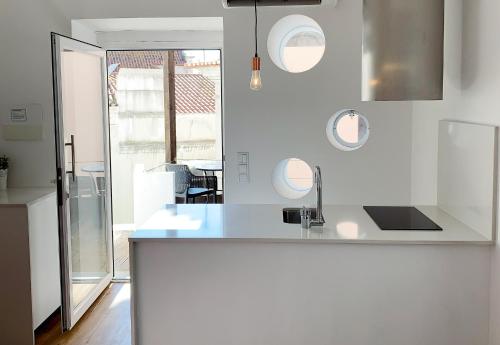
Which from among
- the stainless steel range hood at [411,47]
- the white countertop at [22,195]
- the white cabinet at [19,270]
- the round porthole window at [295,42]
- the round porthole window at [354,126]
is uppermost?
the round porthole window at [295,42]

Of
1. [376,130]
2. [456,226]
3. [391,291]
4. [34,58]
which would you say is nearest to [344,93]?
[376,130]

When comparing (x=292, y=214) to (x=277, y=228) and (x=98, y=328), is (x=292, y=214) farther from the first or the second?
(x=98, y=328)

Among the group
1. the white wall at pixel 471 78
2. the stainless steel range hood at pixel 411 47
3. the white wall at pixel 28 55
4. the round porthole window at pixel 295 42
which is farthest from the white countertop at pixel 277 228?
the white wall at pixel 28 55

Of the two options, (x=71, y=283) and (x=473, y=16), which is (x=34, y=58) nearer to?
(x=71, y=283)

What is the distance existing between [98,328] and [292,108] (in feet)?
6.72

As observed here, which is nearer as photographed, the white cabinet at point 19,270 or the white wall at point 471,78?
the white wall at point 471,78

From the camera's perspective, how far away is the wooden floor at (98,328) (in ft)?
12.9

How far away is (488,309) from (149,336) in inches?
64.4

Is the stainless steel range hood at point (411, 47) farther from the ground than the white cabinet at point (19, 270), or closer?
farther from the ground

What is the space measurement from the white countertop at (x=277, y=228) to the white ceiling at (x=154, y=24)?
5.19 feet

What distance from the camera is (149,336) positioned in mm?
3039

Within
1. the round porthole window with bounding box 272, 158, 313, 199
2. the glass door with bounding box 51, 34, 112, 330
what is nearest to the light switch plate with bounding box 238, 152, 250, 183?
the round porthole window with bounding box 272, 158, 313, 199

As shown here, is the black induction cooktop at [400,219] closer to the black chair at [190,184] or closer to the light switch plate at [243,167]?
the light switch plate at [243,167]

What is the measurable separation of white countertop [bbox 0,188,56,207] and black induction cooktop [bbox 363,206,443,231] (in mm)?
2101
